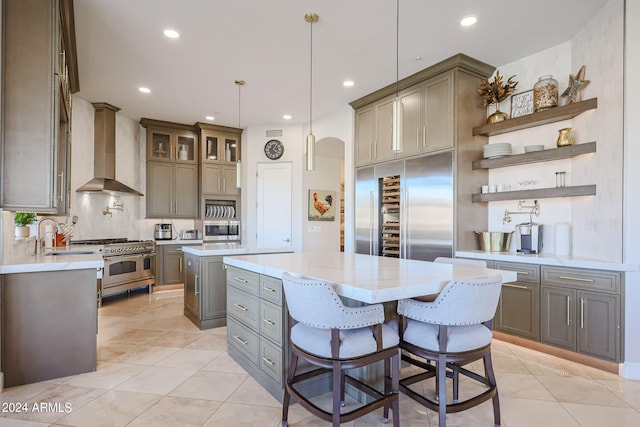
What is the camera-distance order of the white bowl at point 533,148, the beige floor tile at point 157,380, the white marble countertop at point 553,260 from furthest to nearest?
the white bowl at point 533,148, the white marble countertop at point 553,260, the beige floor tile at point 157,380

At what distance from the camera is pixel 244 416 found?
6.91 feet

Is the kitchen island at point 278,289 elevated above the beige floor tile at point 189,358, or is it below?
above

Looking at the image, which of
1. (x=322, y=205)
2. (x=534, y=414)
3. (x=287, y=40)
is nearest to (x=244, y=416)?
(x=534, y=414)

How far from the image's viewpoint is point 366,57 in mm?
3779

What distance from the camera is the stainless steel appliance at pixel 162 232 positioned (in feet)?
20.6

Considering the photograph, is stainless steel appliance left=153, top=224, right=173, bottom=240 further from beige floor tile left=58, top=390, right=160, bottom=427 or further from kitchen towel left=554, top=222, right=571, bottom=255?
kitchen towel left=554, top=222, right=571, bottom=255

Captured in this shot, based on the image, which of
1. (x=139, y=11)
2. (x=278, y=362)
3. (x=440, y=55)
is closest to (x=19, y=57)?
(x=139, y=11)

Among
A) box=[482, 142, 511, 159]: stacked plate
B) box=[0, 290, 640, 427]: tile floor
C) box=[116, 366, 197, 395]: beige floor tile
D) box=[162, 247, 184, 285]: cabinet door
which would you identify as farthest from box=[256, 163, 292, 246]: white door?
box=[116, 366, 197, 395]: beige floor tile

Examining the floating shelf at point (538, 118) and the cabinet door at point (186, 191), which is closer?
the floating shelf at point (538, 118)

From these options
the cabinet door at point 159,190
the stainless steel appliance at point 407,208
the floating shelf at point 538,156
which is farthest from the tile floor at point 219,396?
the cabinet door at point 159,190

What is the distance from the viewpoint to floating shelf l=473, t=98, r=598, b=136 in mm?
3129

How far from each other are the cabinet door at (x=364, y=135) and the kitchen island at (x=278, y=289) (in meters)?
2.73

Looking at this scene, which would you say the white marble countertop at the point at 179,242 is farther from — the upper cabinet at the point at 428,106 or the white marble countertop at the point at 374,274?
the white marble countertop at the point at 374,274

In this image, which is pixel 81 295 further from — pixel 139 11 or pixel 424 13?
pixel 424 13
